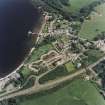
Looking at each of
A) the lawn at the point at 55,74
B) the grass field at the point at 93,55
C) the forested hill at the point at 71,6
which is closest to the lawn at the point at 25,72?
the lawn at the point at 55,74

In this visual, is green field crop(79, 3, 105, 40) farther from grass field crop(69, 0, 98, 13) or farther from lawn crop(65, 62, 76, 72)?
lawn crop(65, 62, 76, 72)

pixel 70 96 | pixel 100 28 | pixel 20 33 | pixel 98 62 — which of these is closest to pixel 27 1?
pixel 20 33

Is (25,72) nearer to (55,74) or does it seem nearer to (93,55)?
(55,74)

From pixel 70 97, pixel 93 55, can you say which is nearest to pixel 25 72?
pixel 70 97

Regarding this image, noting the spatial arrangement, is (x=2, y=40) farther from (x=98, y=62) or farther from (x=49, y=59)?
(x=98, y=62)

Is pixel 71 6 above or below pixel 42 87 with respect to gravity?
above

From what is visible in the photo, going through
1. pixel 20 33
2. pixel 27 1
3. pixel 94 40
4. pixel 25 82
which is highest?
pixel 27 1

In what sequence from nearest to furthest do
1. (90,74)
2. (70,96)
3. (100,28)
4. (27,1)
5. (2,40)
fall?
1. (70,96)
2. (90,74)
3. (2,40)
4. (100,28)
5. (27,1)
